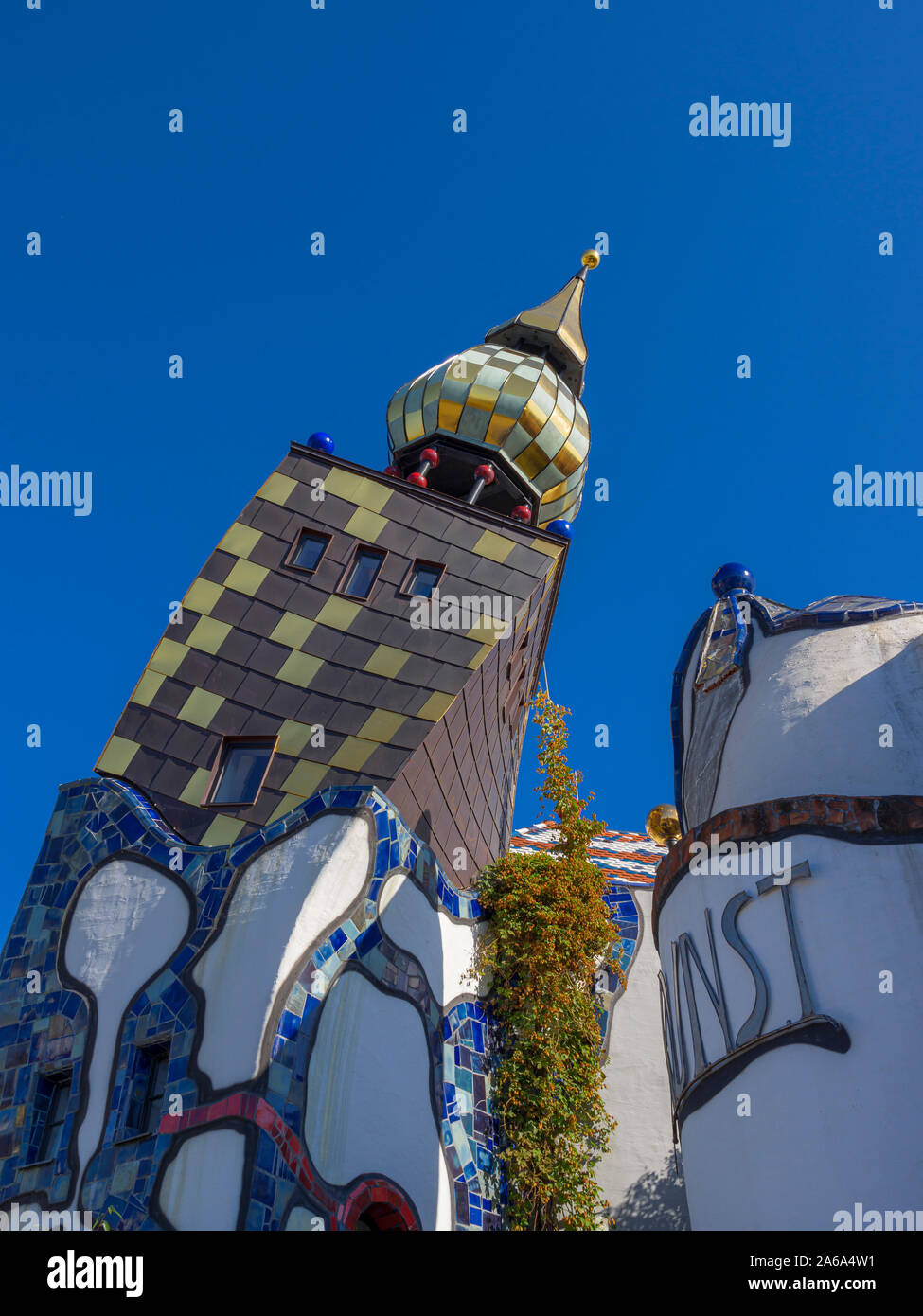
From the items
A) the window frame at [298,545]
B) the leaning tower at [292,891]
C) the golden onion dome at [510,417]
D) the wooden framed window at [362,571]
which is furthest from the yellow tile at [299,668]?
the golden onion dome at [510,417]

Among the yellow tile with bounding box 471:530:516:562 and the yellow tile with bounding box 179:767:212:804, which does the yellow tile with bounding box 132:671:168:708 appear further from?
the yellow tile with bounding box 471:530:516:562

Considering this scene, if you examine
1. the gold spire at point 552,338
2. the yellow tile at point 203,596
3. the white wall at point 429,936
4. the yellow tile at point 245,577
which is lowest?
the white wall at point 429,936

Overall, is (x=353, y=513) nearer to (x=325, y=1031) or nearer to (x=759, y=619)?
(x=759, y=619)

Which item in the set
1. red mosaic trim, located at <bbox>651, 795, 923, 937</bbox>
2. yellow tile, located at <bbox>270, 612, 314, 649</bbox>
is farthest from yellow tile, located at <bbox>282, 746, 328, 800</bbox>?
red mosaic trim, located at <bbox>651, 795, 923, 937</bbox>

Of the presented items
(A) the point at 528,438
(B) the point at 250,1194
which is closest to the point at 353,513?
(A) the point at 528,438

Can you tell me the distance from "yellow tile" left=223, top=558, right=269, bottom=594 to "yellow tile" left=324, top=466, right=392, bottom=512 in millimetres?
984

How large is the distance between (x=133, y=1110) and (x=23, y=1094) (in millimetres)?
794

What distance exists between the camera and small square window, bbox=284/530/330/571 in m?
9.35

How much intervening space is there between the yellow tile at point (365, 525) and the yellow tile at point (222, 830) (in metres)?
2.68

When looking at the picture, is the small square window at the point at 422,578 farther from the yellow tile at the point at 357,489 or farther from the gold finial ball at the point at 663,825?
the gold finial ball at the point at 663,825

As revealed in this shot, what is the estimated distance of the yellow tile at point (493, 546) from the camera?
9664 millimetres

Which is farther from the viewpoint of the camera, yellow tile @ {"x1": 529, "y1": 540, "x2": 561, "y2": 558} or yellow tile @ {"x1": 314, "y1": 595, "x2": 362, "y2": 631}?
yellow tile @ {"x1": 529, "y1": 540, "x2": 561, "y2": 558}

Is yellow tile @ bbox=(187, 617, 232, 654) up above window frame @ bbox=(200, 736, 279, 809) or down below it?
above
